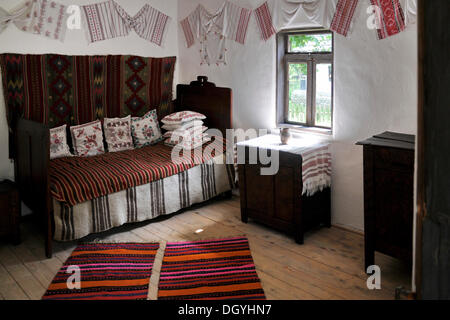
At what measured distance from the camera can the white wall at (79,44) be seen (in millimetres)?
4055

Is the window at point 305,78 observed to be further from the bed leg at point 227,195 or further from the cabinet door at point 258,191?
the bed leg at point 227,195

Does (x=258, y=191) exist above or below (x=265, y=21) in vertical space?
below

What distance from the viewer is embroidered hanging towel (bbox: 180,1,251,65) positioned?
14.8 ft

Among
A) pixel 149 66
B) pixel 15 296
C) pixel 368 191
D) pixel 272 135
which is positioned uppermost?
pixel 149 66

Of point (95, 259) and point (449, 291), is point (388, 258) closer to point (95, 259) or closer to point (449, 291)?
point (95, 259)

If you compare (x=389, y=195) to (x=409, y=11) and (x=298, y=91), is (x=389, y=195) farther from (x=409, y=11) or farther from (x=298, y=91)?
(x=298, y=91)

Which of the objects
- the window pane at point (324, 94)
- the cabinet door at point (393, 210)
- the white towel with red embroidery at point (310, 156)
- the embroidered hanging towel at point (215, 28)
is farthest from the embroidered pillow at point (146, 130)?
the cabinet door at point (393, 210)

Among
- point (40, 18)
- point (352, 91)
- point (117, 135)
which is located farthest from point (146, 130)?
point (352, 91)

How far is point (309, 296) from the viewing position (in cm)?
285

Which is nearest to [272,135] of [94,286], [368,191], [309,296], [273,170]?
[273,170]

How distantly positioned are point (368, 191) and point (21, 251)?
2.66m

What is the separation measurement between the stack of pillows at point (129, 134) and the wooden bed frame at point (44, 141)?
0.21m

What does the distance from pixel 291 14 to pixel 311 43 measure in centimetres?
31

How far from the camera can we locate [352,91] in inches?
146
